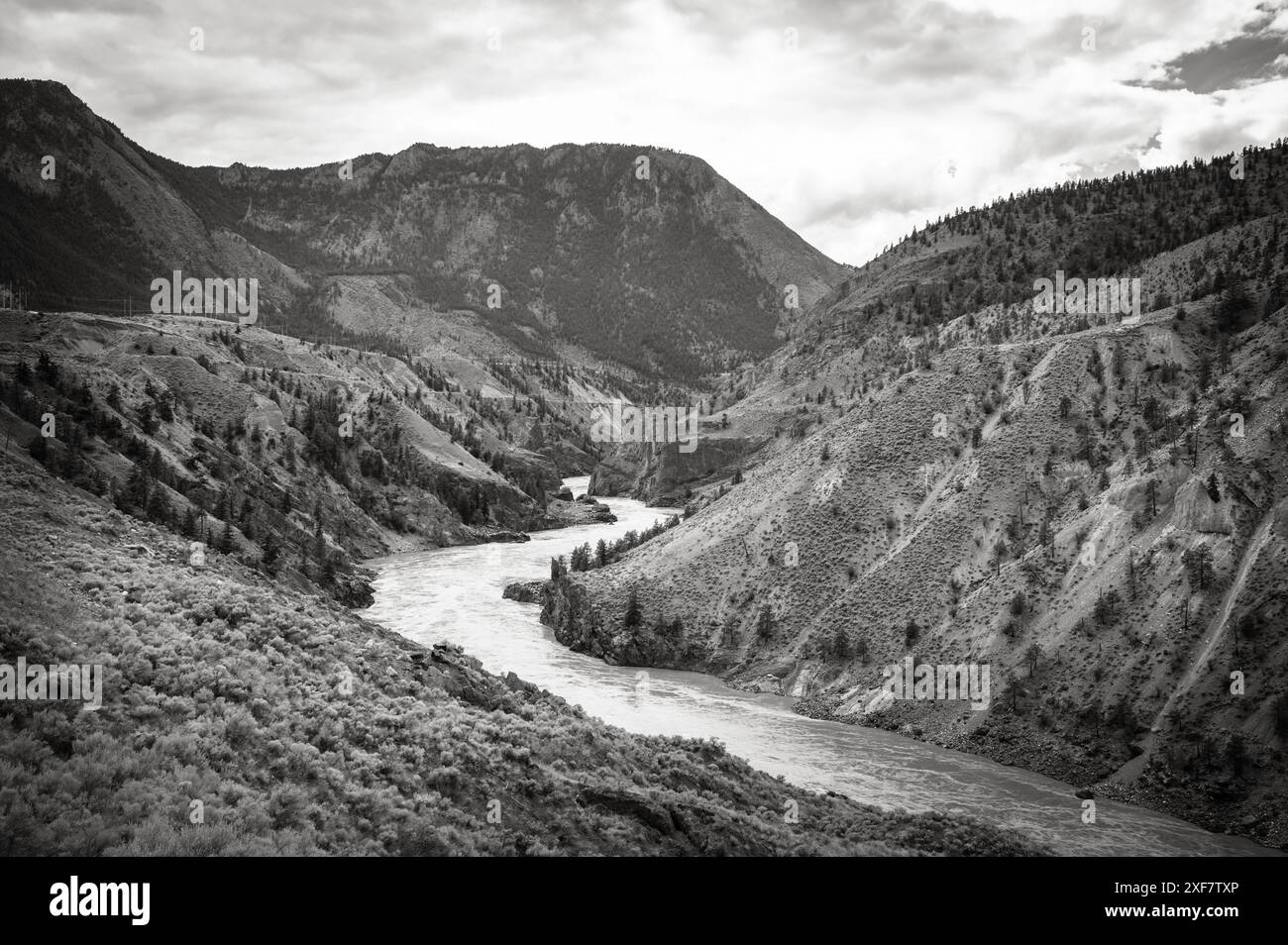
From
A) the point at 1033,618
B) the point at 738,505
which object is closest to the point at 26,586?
the point at 1033,618

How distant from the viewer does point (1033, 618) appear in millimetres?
38625

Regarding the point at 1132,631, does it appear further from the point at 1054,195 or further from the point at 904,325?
the point at 1054,195

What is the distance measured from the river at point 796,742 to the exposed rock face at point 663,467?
44.6 m

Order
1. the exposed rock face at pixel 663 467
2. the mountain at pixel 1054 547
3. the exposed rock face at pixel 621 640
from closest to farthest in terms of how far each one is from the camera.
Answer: the mountain at pixel 1054 547, the exposed rock face at pixel 621 640, the exposed rock face at pixel 663 467

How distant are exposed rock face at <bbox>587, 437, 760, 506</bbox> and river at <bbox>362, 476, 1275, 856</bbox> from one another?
146 feet

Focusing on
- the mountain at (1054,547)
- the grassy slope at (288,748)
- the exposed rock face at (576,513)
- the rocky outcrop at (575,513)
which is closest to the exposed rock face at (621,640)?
the mountain at (1054,547)

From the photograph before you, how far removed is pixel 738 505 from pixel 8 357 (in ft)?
222

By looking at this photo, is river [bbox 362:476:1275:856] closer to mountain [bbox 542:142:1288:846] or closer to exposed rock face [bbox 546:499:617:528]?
mountain [bbox 542:142:1288:846]

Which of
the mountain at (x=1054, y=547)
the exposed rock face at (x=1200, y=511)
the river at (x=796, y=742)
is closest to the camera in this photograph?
the river at (x=796, y=742)

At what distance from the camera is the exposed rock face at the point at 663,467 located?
356ft

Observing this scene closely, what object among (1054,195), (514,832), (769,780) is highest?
(1054,195)

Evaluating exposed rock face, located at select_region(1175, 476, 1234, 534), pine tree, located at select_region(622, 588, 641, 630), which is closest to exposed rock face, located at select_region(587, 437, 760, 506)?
pine tree, located at select_region(622, 588, 641, 630)

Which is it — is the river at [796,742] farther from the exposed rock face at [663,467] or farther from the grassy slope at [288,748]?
the exposed rock face at [663,467]
